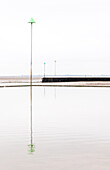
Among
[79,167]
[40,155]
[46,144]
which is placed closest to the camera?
[79,167]

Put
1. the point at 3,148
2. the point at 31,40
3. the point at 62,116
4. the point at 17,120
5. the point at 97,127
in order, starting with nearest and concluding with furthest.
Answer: the point at 3,148 < the point at 97,127 < the point at 17,120 < the point at 62,116 < the point at 31,40

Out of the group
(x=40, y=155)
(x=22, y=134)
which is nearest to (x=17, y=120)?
(x=22, y=134)

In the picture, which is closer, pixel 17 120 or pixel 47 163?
Result: pixel 47 163

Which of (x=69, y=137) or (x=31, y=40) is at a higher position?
(x=31, y=40)

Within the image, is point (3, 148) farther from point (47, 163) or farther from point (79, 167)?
point (79, 167)

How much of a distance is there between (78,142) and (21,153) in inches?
85.9

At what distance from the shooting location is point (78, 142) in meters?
10.2

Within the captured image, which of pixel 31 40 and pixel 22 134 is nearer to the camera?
pixel 22 134

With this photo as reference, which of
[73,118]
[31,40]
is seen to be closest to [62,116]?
[73,118]

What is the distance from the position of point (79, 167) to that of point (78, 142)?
2.93m

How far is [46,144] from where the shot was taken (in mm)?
10016

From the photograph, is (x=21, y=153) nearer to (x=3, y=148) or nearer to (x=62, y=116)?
(x=3, y=148)

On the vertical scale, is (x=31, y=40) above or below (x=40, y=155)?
above

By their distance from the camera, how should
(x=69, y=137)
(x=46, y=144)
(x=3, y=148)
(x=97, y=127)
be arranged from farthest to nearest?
1. (x=97, y=127)
2. (x=69, y=137)
3. (x=46, y=144)
4. (x=3, y=148)
